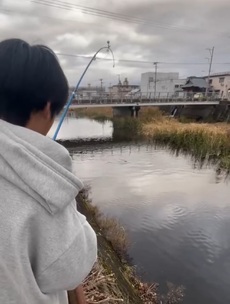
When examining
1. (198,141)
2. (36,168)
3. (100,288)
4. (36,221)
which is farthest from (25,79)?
(198,141)

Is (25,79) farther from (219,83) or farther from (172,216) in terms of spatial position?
(219,83)

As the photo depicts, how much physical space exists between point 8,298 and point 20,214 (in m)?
0.20

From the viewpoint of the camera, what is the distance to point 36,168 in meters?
0.64

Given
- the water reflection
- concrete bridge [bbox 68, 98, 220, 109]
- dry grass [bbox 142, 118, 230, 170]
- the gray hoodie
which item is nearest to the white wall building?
concrete bridge [bbox 68, 98, 220, 109]

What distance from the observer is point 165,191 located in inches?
373

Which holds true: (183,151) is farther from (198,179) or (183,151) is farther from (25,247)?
(25,247)

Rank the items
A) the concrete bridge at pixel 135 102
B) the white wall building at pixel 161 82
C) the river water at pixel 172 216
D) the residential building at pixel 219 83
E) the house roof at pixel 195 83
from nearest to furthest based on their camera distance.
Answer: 1. the river water at pixel 172 216
2. the concrete bridge at pixel 135 102
3. the house roof at pixel 195 83
4. the residential building at pixel 219 83
5. the white wall building at pixel 161 82

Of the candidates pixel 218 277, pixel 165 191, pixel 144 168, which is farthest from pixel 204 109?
pixel 218 277

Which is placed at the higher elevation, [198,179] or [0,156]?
[0,156]

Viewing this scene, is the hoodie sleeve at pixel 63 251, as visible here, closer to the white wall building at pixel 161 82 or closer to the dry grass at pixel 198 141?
the dry grass at pixel 198 141

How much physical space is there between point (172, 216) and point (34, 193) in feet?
24.3

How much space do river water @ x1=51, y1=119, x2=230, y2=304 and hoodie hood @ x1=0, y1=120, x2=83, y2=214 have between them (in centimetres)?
486

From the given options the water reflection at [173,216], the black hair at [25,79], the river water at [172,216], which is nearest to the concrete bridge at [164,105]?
the river water at [172,216]

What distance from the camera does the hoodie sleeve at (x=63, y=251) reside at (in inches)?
25.3
